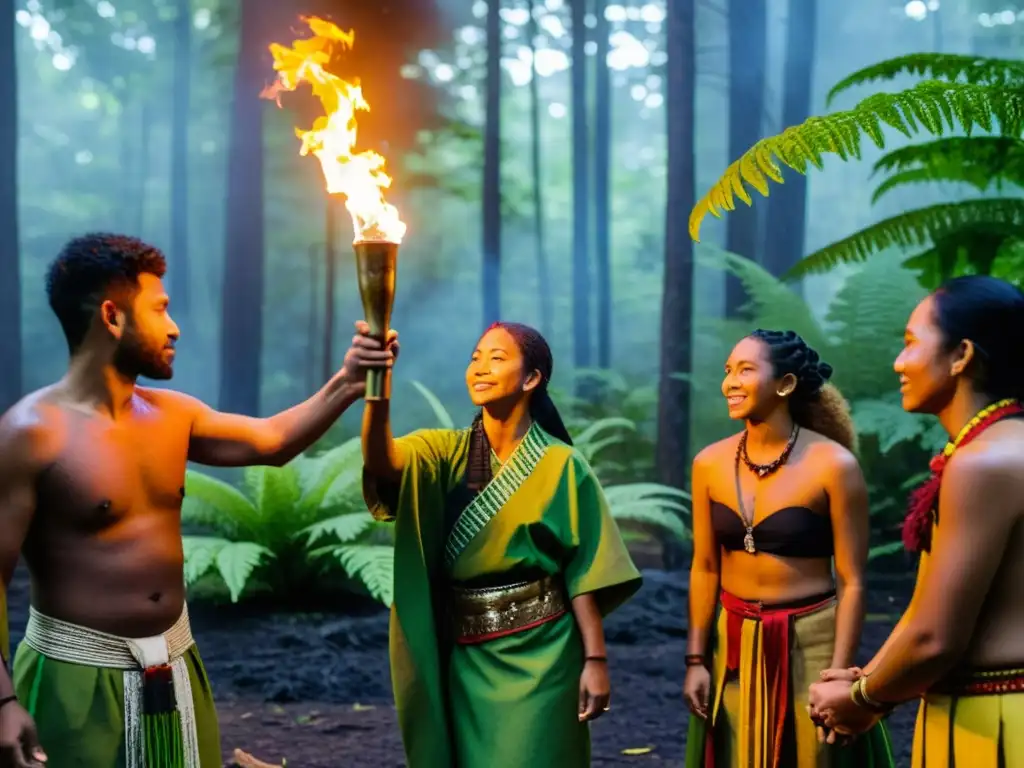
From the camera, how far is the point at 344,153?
2.90m

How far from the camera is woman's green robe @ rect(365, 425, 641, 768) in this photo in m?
3.10

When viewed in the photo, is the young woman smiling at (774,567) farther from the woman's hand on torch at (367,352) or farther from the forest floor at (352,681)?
the forest floor at (352,681)

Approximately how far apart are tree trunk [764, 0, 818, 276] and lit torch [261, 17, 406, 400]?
6634mm

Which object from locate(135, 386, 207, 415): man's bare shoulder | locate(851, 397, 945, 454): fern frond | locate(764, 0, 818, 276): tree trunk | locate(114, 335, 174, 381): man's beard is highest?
locate(764, 0, 818, 276): tree trunk

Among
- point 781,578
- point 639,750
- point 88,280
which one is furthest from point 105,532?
point 639,750

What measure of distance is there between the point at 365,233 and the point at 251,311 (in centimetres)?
693

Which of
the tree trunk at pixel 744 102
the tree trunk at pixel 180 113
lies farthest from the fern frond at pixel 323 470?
the tree trunk at pixel 744 102

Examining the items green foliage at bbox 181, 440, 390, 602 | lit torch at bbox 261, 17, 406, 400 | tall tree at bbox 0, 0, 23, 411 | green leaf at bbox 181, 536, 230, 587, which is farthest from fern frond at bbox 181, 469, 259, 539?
lit torch at bbox 261, 17, 406, 400

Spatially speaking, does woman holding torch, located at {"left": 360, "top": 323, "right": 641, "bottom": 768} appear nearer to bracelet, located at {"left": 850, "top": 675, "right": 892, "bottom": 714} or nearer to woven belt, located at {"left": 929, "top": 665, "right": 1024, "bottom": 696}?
bracelet, located at {"left": 850, "top": 675, "right": 892, "bottom": 714}

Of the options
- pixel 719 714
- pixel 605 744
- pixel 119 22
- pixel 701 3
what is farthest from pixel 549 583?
pixel 119 22

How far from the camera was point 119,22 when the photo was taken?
9312 mm

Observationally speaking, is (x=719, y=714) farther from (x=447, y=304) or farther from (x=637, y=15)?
(x=637, y=15)

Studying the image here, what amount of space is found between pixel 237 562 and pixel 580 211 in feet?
16.9

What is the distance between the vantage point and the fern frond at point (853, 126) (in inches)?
142
